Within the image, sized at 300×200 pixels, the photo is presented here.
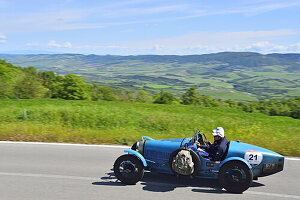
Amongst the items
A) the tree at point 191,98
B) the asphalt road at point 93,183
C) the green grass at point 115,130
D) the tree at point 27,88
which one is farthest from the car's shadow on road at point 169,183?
the tree at point 191,98

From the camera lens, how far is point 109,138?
10.2 metres

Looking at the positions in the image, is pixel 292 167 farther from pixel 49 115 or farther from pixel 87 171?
pixel 49 115

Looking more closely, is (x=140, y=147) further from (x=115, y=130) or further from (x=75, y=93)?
(x=75, y=93)

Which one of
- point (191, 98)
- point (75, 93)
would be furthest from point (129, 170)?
point (191, 98)

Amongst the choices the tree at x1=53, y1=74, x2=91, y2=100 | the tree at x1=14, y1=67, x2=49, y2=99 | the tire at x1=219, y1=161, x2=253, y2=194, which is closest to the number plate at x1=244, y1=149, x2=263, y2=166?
the tire at x1=219, y1=161, x2=253, y2=194

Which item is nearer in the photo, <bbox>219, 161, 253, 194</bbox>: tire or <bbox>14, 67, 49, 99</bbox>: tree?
<bbox>219, 161, 253, 194</bbox>: tire

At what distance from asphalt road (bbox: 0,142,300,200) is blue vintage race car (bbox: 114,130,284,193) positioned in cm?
26

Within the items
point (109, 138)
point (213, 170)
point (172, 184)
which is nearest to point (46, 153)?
point (109, 138)

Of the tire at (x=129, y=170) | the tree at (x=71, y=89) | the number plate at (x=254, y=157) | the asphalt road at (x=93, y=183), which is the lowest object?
the asphalt road at (x=93, y=183)

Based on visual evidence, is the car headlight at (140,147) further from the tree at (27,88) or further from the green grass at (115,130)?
the tree at (27,88)

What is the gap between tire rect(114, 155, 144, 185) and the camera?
638 centimetres

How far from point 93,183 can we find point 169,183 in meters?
1.69

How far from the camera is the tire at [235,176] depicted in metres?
5.87

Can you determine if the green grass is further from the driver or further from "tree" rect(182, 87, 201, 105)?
"tree" rect(182, 87, 201, 105)
